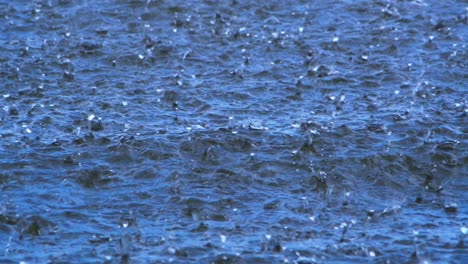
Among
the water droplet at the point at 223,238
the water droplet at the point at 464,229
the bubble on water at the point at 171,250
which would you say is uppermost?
the bubble on water at the point at 171,250

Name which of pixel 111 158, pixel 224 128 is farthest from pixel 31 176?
pixel 224 128

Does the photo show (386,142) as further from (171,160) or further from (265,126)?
(171,160)

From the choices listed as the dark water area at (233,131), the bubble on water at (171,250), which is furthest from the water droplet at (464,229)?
the bubble on water at (171,250)

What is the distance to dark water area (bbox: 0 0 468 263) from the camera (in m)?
11.2

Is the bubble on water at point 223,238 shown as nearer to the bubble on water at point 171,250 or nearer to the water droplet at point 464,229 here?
the bubble on water at point 171,250

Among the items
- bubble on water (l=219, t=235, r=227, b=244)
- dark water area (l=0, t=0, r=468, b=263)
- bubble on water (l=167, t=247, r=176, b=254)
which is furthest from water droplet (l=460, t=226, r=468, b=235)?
bubble on water (l=167, t=247, r=176, b=254)

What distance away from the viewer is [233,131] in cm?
1374

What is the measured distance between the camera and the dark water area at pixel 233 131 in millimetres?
11188

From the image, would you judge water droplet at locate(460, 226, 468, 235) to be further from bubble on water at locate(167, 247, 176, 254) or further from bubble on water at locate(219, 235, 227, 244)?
bubble on water at locate(167, 247, 176, 254)

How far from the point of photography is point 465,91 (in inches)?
604

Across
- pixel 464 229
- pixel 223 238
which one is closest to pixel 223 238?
pixel 223 238

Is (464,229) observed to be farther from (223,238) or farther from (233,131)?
(233,131)

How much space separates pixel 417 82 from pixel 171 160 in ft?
15.2

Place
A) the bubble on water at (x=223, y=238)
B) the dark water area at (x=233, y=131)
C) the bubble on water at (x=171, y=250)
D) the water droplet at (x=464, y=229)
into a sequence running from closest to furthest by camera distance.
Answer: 1. the bubble on water at (x=171, y=250)
2. the bubble on water at (x=223, y=238)
3. the dark water area at (x=233, y=131)
4. the water droplet at (x=464, y=229)
